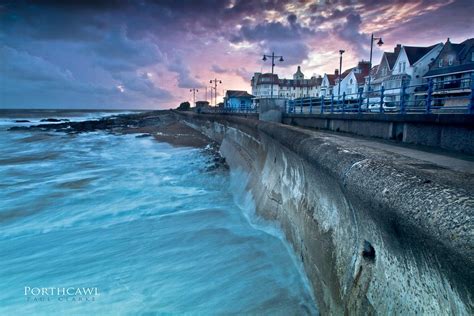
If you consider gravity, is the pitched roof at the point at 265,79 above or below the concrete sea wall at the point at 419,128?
above

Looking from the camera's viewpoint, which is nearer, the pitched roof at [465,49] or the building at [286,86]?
the pitched roof at [465,49]

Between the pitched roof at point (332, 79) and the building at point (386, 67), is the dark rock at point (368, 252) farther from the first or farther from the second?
the pitched roof at point (332, 79)

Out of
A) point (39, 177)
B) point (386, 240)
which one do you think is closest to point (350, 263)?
point (386, 240)

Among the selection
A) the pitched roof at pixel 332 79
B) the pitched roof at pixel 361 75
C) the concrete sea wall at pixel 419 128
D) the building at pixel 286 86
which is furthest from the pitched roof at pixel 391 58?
the concrete sea wall at pixel 419 128

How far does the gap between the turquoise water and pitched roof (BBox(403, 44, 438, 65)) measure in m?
41.7

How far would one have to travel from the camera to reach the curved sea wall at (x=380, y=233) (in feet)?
5.36

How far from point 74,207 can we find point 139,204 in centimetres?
189

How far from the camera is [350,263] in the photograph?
121 inches

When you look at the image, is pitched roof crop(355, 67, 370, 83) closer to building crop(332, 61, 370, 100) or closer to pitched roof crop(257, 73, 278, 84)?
building crop(332, 61, 370, 100)

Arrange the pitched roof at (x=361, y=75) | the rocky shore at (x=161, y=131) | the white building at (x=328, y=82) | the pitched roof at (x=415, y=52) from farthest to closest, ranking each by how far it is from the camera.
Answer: the white building at (x=328, y=82) → the pitched roof at (x=361, y=75) → the pitched roof at (x=415, y=52) → the rocky shore at (x=161, y=131)

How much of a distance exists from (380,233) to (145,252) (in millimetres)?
4895

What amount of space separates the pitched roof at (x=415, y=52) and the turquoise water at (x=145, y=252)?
41.7 metres

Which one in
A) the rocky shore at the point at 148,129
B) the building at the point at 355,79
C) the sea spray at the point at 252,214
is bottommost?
the rocky shore at the point at 148,129

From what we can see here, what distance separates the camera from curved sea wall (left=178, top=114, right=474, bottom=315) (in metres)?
1.63
